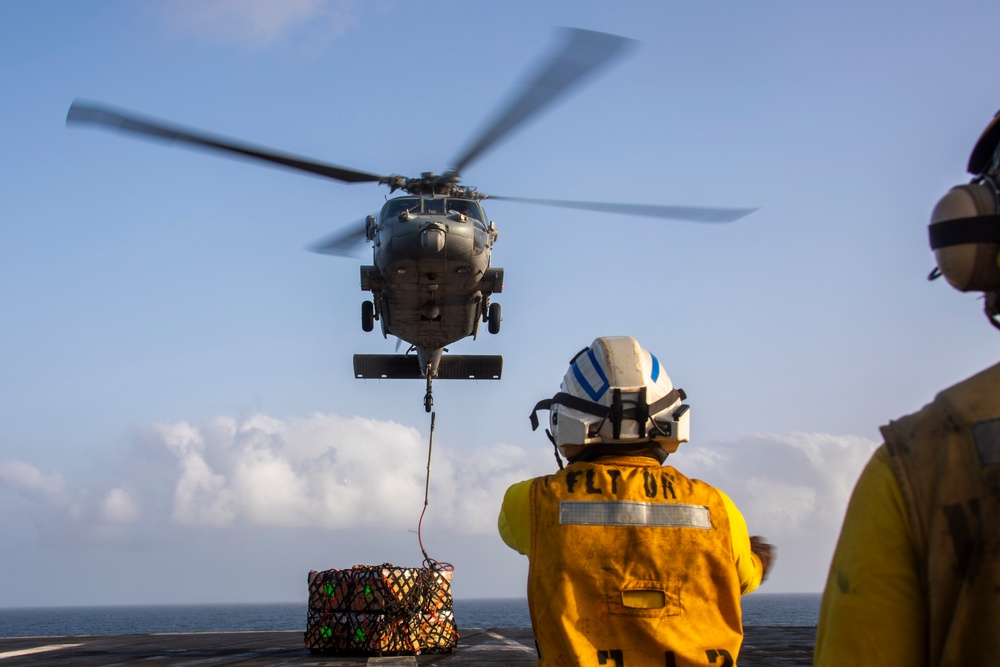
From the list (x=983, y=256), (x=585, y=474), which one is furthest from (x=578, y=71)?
(x=983, y=256)

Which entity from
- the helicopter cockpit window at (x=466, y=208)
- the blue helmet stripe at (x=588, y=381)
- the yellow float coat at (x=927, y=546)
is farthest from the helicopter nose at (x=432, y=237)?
the yellow float coat at (x=927, y=546)

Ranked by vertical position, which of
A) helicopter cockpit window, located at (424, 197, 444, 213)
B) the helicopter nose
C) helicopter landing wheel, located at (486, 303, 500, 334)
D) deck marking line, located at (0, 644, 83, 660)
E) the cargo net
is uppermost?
helicopter cockpit window, located at (424, 197, 444, 213)

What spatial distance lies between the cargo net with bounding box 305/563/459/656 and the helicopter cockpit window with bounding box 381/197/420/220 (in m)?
Answer: 6.53

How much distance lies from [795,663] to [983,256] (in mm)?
11946

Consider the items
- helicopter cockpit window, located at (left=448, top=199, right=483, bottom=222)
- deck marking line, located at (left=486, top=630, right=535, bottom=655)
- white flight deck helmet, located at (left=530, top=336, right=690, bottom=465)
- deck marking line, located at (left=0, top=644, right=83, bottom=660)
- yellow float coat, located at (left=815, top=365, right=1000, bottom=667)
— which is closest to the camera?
yellow float coat, located at (left=815, top=365, right=1000, bottom=667)

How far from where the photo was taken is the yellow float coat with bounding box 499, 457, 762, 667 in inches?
130

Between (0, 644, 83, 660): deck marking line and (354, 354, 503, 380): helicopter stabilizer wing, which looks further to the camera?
(354, 354, 503, 380): helicopter stabilizer wing

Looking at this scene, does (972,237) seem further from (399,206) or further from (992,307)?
(399,206)

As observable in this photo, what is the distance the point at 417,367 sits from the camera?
20547 mm

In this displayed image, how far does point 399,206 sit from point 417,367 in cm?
456

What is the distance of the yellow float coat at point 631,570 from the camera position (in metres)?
3.29

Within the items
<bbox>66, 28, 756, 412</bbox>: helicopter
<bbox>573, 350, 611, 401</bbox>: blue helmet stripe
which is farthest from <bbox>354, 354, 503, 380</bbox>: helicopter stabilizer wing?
<bbox>573, 350, 611, 401</bbox>: blue helmet stripe

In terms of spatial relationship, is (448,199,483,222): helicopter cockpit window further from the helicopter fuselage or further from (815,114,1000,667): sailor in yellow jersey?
(815,114,1000,667): sailor in yellow jersey

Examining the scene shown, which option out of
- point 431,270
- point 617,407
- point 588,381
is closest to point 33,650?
point 431,270
